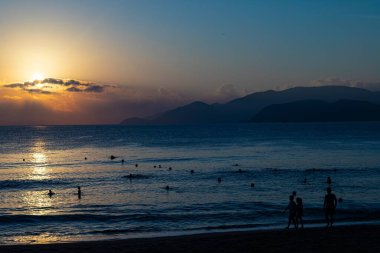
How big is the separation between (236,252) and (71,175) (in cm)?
4254

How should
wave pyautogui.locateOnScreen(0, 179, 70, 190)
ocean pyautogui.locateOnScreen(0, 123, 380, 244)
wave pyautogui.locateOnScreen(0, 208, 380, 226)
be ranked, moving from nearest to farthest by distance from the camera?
ocean pyautogui.locateOnScreen(0, 123, 380, 244) → wave pyautogui.locateOnScreen(0, 208, 380, 226) → wave pyautogui.locateOnScreen(0, 179, 70, 190)

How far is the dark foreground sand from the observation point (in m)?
18.9

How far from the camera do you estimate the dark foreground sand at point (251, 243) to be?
18.9 m

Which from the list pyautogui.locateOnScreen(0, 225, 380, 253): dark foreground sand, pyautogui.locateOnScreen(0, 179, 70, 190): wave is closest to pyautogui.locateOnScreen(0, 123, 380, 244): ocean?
pyautogui.locateOnScreen(0, 179, 70, 190): wave

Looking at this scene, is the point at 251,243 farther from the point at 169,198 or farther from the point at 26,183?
the point at 26,183

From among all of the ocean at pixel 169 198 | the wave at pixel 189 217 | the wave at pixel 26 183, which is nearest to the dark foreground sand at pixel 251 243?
the ocean at pixel 169 198

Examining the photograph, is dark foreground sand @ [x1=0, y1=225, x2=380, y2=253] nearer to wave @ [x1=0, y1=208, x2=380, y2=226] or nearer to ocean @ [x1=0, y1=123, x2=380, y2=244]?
ocean @ [x1=0, y1=123, x2=380, y2=244]

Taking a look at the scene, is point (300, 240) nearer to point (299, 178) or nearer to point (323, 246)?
point (323, 246)

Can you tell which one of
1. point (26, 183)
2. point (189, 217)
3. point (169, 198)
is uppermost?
point (26, 183)

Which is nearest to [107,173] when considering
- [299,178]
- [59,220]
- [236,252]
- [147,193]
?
[147,193]

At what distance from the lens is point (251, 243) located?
20.1 m

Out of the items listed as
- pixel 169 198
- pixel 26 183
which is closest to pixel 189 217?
pixel 169 198

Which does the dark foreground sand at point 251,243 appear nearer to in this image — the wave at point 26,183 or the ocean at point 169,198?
the ocean at point 169,198

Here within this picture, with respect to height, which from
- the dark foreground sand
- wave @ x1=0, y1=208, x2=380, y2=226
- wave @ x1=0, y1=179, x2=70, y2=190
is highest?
the dark foreground sand
